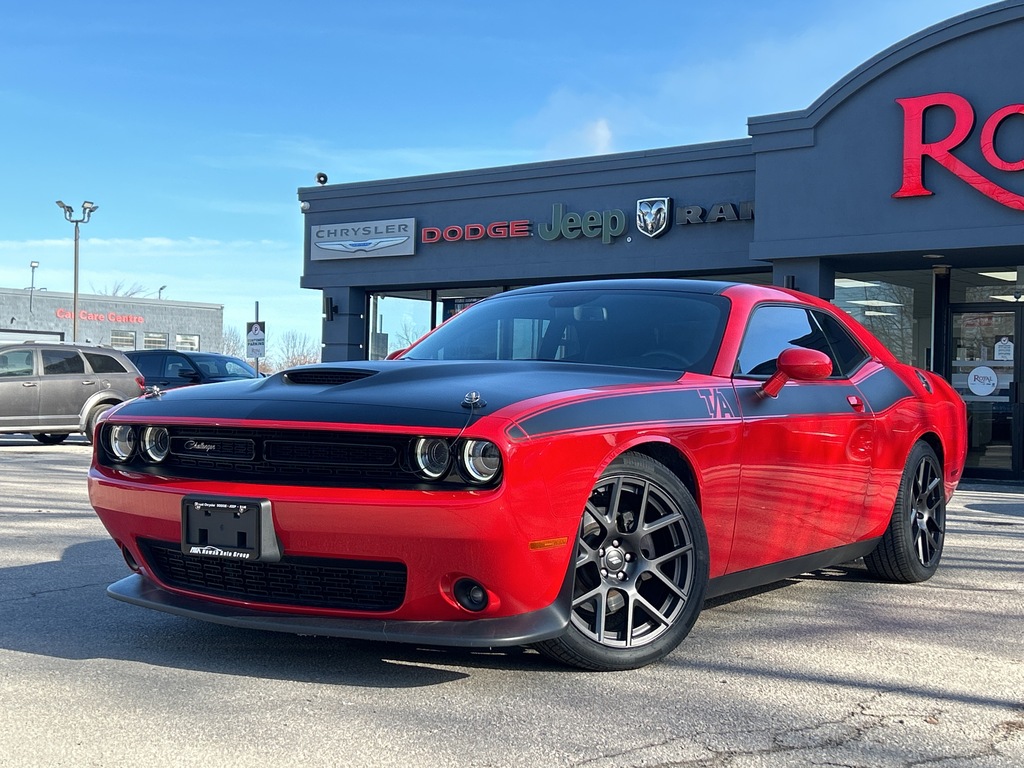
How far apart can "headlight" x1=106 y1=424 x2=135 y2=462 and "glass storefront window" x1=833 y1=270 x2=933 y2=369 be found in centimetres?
1211

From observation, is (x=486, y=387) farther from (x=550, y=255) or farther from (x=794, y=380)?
(x=550, y=255)

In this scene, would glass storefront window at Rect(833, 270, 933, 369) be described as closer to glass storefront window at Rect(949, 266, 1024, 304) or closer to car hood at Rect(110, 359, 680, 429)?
glass storefront window at Rect(949, 266, 1024, 304)

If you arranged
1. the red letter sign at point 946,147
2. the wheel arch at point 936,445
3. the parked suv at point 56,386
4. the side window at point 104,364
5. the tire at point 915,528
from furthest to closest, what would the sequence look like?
1. the side window at point 104,364
2. the parked suv at point 56,386
3. the red letter sign at point 946,147
4. the wheel arch at point 936,445
5. the tire at point 915,528

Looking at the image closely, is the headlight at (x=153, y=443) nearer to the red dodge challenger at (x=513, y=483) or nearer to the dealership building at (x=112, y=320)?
the red dodge challenger at (x=513, y=483)

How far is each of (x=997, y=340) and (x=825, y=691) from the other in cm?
1172

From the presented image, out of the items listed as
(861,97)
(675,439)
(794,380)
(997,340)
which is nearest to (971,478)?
(997,340)

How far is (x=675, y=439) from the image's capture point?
409cm

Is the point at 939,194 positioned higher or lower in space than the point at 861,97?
lower

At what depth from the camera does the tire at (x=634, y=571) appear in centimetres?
386

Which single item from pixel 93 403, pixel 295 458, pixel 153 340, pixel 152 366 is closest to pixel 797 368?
pixel 295 458

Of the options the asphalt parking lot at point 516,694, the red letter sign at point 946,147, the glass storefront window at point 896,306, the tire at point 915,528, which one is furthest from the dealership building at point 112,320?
the asphalt parking lot at point 516,694

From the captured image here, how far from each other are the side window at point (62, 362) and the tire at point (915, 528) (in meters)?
14.6

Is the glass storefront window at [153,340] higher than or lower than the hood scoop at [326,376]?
higher

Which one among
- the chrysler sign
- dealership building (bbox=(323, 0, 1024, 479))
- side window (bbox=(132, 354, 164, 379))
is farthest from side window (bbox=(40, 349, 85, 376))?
dealership building (bbox=(323, 0, 1024, 479))
